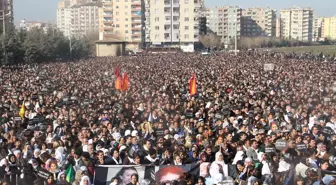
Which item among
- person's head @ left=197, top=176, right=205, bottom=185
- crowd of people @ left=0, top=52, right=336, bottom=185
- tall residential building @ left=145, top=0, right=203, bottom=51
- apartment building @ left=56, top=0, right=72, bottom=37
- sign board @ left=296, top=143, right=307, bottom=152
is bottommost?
person's head @ left=197, top=176, right=205, bottom=185

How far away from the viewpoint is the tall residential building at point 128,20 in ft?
359

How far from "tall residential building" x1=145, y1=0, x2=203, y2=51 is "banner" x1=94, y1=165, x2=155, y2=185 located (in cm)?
9303

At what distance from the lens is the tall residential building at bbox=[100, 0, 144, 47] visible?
109m

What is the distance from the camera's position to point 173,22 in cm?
10369

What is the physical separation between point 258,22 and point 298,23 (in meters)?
16.8

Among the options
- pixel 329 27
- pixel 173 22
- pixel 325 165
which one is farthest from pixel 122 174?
pixel 329 27

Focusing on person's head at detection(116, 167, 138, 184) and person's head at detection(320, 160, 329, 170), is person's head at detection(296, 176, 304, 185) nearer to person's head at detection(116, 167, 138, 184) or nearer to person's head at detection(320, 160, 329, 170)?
person's head at detection(320, 160, 329, 170)

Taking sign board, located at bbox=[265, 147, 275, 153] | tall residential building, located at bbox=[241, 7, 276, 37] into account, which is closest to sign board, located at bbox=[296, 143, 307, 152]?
sign board, located at bbox=[265, 147, 275, 153]

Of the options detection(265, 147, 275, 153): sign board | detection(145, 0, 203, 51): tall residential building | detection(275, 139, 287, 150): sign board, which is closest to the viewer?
detection(265, 147, 275, 153): sign board

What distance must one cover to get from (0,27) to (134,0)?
5027cm

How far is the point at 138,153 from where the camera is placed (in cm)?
883

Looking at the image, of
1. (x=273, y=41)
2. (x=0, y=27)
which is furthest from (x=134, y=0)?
(x=0, y=27)

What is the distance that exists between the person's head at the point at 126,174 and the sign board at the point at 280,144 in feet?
8.62

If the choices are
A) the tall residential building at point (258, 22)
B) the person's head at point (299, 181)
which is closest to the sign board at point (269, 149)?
the person's head at point (299, 181)
